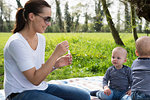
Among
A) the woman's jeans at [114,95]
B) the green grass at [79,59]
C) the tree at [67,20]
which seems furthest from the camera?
→ the tree at [67,20]

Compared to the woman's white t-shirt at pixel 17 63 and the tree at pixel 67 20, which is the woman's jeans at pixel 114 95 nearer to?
the woman's white t-shirt at pixel 17 63

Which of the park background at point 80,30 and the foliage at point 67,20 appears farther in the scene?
the foliage at point 67,20

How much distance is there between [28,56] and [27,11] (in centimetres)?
A: 42

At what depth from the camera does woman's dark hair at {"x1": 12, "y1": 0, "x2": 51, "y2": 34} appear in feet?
5.27

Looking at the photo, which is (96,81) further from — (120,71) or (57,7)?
(57,7)

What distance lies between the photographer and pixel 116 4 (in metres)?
7.08

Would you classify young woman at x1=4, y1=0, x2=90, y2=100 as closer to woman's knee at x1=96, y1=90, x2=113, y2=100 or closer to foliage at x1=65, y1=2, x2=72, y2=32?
woman's knee at x1=96, y1=90, x2=113, y2=100

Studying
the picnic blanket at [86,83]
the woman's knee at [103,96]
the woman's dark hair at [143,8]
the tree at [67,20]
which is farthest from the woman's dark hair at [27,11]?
the tree at [67,20]

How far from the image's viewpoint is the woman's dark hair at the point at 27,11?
1.61 metres

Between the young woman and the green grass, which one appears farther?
the green grass

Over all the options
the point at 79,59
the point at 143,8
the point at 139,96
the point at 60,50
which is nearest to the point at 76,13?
the point at 79,59

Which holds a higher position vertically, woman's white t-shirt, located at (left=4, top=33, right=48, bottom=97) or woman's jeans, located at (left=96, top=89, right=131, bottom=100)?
woman's white t-shirt, located at (left=4, top=33, right=48, bottom=97)

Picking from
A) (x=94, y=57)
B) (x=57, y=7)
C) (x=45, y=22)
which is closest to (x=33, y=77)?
(x=45, y=22)

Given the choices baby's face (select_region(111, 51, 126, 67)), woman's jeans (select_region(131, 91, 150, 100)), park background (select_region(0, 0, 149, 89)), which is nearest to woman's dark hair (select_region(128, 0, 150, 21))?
park background (select_region(0, 0, 149, 89))
